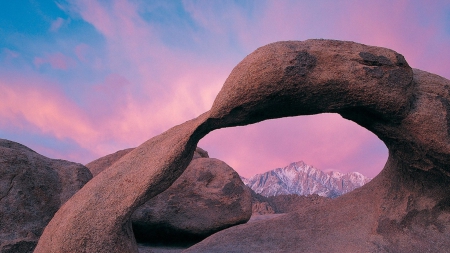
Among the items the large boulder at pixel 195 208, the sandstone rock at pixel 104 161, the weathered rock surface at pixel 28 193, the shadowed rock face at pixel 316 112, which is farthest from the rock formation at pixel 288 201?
the weathered rock surface at pixel 28 193

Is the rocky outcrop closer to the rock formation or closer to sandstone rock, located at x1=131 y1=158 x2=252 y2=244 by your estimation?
sandstone rock, located at x1=131 y1=158 x2=252 y2=244

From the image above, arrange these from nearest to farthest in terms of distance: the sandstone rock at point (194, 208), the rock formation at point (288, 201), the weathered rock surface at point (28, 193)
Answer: the weathered rock surface at point (28, 193) → the sandstone rock at point (194, 208) → the rock formation at point (288, 201)

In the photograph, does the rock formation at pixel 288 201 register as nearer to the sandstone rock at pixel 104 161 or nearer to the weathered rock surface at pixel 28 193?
the sandstone rock at pixel 104 161

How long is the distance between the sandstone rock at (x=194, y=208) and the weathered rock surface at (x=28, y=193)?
1645mm

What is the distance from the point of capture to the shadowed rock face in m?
3.40

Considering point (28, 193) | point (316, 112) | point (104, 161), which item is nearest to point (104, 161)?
point (104, 161)

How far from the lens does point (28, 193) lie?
4.61 metres

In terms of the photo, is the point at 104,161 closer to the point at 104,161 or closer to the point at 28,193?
the point at 104,161

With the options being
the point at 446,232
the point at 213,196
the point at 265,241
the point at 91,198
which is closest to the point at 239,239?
the point at 265,241

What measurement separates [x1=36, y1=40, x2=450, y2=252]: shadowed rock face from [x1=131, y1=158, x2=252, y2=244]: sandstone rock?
152 cm

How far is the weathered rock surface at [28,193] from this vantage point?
14.2 feet

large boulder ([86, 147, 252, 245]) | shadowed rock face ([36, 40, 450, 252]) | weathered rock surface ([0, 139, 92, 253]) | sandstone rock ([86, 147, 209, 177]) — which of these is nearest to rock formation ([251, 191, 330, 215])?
sandstone rock ([86, 147, 209, 177])

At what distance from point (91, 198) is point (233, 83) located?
1.85 meters

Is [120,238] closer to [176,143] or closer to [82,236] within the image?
[82,236]
